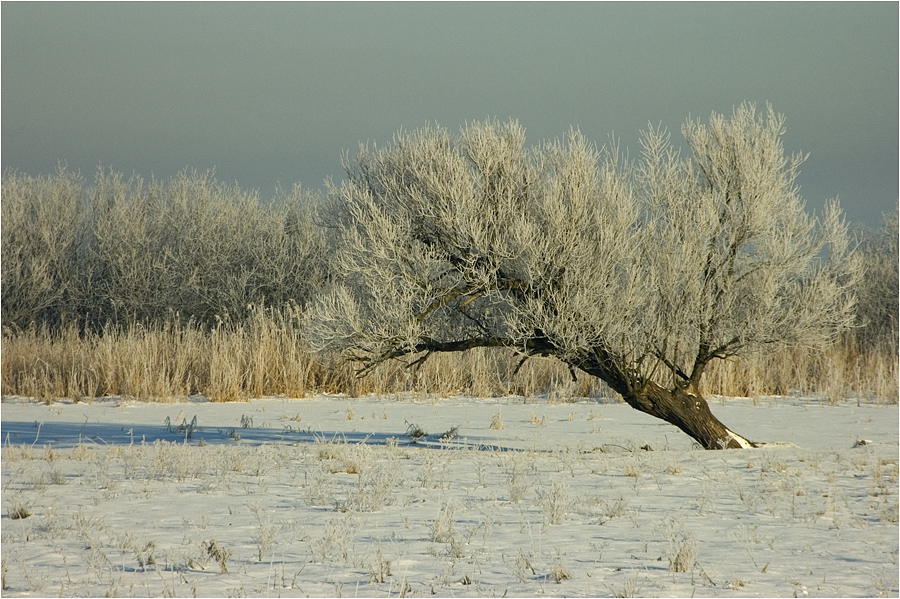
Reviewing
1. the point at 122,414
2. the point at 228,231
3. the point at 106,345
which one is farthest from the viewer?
the point at 228,231

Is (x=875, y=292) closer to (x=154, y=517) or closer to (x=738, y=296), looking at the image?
(x=738, y=296)

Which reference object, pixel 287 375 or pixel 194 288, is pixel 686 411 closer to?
pixel 287 375

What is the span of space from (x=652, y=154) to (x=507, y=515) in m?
5.08

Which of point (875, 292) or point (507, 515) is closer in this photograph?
point (507, 515)

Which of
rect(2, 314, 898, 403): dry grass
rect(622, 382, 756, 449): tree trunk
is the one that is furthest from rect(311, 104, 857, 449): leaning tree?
rect(2, 314, 898, 403): dry grass

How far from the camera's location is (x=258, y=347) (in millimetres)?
17094

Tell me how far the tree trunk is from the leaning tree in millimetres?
15

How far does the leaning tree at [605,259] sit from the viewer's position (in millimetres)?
9156

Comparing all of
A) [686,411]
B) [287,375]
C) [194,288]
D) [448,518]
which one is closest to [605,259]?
[686,411]

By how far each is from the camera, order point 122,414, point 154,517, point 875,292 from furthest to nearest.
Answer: point 875,292, point 122,414, point 154,517

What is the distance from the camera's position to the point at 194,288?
23.4m

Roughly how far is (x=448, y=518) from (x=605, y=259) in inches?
163

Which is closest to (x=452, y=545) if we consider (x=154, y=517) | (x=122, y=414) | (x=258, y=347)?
(x=154, y=517)

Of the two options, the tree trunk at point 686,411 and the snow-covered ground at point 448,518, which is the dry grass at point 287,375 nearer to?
the snow-covered ground at point 448,518
